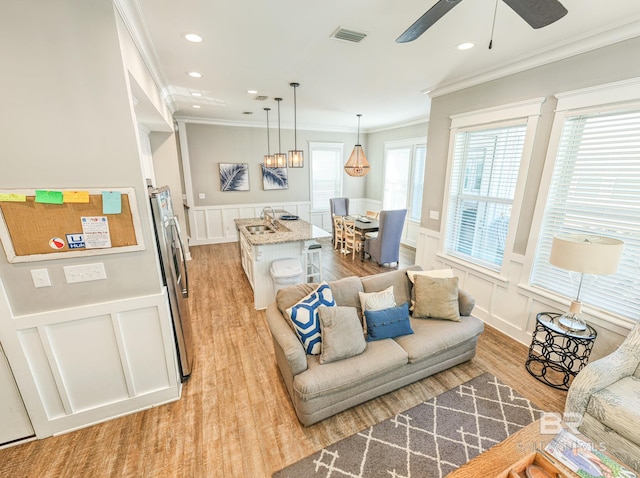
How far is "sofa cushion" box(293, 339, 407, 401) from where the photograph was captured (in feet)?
6.06

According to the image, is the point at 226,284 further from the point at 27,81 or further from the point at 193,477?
the point at 27,81

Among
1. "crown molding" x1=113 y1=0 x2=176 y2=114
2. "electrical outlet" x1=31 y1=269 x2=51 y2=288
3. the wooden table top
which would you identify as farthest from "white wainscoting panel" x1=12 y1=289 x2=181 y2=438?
the wooden table top

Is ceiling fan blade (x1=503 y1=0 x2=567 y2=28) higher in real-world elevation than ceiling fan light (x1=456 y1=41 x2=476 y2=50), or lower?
lower

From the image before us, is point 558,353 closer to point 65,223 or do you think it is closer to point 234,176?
point 65,223

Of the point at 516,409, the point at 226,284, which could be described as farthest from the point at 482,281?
the point at 226,284

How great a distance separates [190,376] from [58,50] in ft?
8.37

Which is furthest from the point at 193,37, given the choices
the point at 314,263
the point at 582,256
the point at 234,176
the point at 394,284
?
the point at 234,176

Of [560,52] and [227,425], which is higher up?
[560,52]

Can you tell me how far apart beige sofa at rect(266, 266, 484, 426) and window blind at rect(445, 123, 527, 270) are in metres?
0.97

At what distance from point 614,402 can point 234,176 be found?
6.82 m

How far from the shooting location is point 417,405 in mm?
2146

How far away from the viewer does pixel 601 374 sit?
178cm

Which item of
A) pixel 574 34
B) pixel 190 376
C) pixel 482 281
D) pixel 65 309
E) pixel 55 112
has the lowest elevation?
pixel 190 376

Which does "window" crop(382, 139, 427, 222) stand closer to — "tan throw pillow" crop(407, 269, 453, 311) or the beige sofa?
"tan throw pillow" crop(407, 269, 453, 311)
